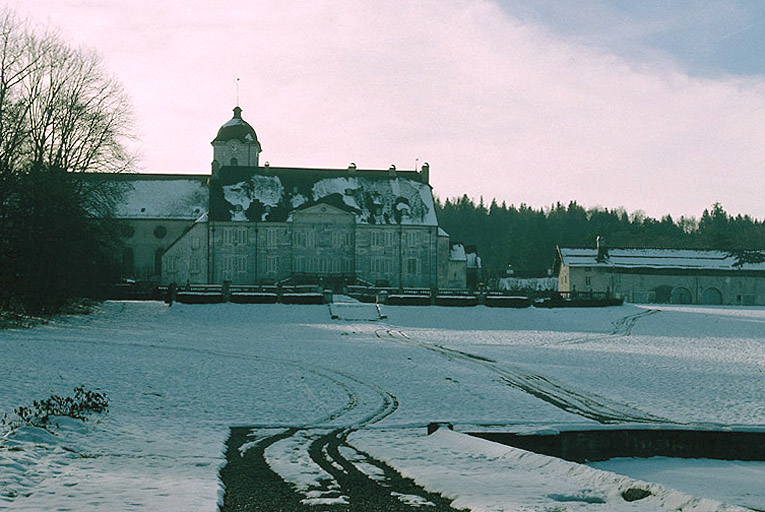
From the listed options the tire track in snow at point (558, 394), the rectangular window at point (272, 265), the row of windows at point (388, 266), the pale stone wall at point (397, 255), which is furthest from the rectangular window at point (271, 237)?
the tire track in snow at point (558, 394)

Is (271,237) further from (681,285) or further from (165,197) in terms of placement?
(681,285)

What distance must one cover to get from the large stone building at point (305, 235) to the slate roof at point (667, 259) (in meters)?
13.2

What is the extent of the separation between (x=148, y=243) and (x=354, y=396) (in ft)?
187

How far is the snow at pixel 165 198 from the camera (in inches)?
2803

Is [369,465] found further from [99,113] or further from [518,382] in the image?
[99,113]

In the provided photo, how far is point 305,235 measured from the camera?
208ft

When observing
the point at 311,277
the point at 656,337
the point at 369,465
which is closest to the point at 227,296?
the point at 311,277

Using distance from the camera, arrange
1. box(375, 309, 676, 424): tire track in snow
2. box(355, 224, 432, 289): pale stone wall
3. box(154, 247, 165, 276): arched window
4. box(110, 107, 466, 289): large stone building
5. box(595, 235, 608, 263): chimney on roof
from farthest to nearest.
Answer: box(595, 235, 608, 263): chimney on roof
box(154, 247, 165, 276): arched window
box(355, 224, 432, 289): pale stone wall
box(110, 107, 466, 289): large stone building
box(375, 309, 676, 424): tire track in snow

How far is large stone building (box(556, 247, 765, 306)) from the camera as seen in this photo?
7112 cm

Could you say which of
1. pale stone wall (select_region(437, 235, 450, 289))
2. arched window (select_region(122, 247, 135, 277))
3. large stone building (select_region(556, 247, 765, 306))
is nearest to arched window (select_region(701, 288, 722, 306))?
large stone building (select_region(556, 247, 765, 306))

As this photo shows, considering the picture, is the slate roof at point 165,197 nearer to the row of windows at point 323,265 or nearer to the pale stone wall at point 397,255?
the row of windows at point 323,265

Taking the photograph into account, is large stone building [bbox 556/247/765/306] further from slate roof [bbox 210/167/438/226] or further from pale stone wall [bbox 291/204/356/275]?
pale stone wall [bbox 291/204/356/275]

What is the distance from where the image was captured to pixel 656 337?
36219 mm

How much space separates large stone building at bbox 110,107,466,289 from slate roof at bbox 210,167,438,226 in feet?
0.29
